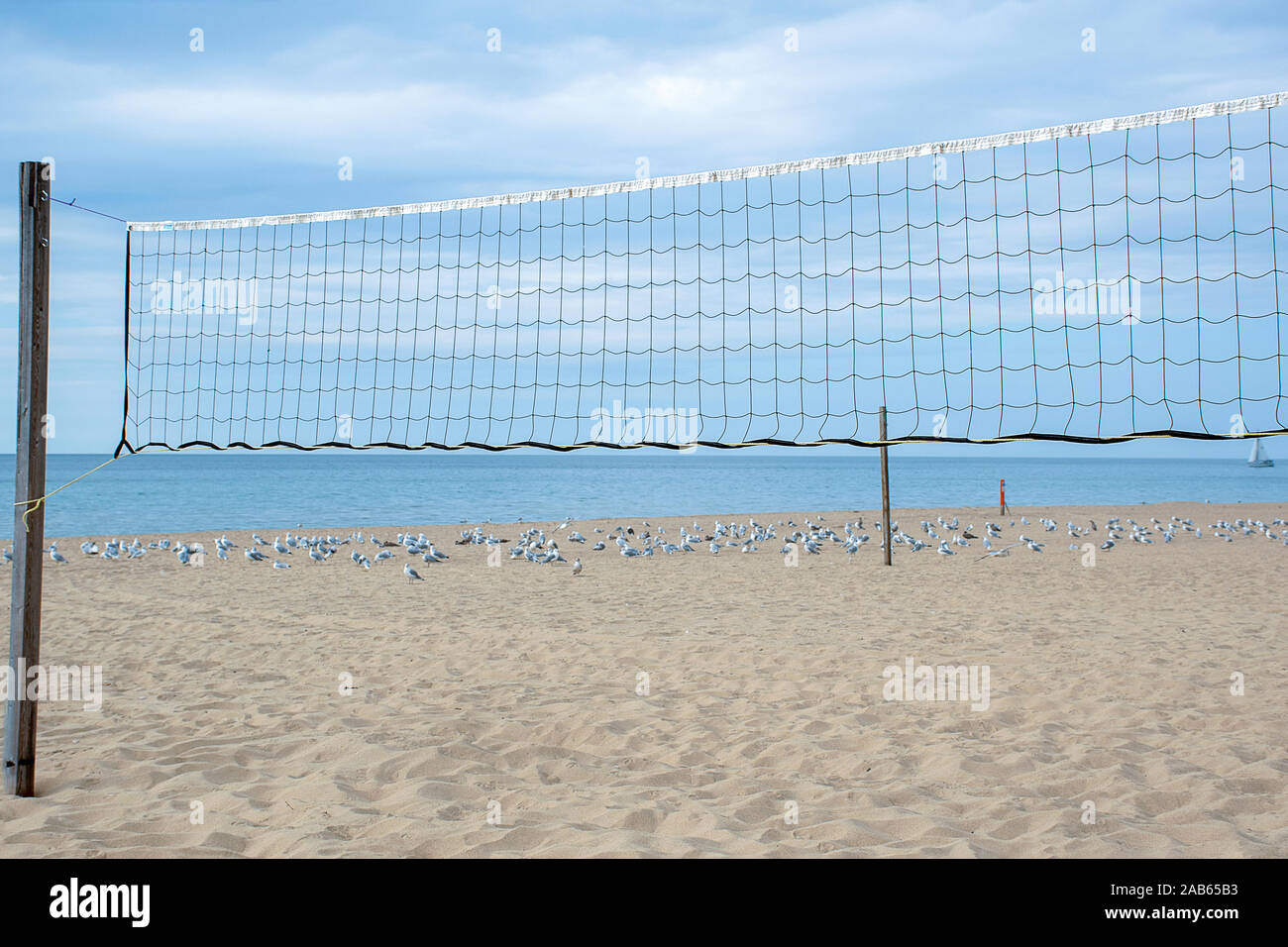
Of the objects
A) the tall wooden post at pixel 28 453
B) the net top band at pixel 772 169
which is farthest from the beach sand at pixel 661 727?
the net top band at pixel 772 169

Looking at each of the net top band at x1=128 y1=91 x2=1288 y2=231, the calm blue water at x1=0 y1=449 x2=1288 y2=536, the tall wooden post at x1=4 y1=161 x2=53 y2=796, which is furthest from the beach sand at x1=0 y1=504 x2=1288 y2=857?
the calm blue water at x1=0 y1=449 x2=1288 y2=536

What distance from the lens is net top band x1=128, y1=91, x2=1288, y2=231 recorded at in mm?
4055

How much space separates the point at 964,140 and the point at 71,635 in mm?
7660

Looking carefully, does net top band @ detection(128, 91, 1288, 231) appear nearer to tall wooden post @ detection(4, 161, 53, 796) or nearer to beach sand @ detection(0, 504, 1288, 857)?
tall wooden post @ detection(4, 161, 53, 796)

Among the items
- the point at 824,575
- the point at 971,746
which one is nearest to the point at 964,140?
the point at 971,746

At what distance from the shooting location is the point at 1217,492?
47.3m

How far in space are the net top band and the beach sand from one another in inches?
116

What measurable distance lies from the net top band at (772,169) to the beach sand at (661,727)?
294cm

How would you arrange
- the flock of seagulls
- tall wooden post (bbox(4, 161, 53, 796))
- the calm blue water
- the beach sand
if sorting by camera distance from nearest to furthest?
1. the beach sand
2. tall wooden post (bbox(4, 161, 53, 796))
3. the flock of seagulls
4. the calm blue water

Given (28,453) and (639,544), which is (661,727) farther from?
(639,544)

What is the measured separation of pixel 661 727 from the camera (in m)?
5.00

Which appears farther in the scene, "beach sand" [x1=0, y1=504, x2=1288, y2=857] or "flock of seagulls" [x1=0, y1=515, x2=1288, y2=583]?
"flock of seagulls" [x1=0, y1=515, x2=1288, y2=583]

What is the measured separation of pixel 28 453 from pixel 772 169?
3782 millimetres
